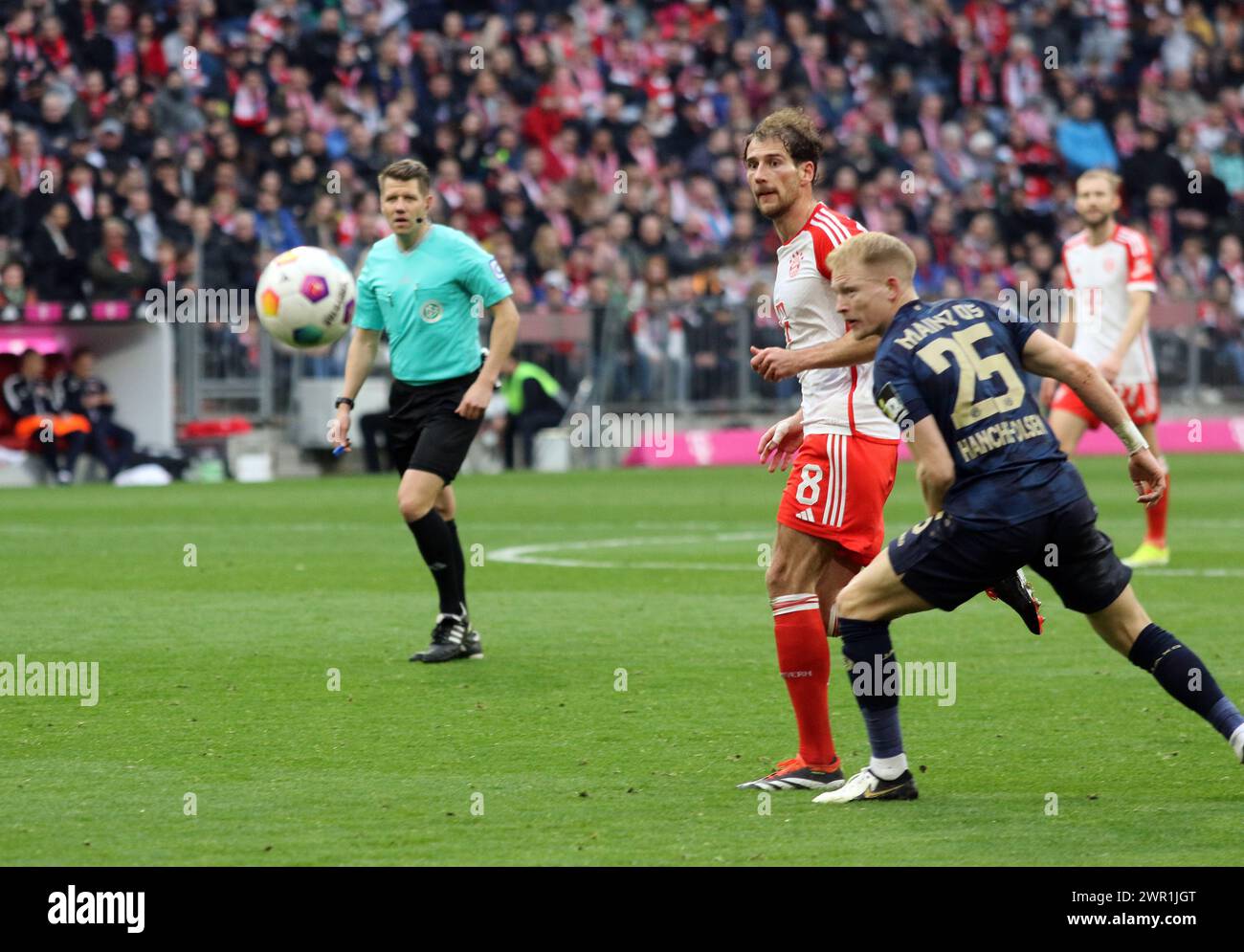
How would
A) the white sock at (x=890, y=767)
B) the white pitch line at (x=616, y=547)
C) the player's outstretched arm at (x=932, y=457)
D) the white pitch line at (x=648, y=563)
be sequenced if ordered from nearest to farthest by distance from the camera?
the player's outstretched arm at (x=932, y=457) < the white sock at (x=890, y=767) < the white pitch line at (x=648, y=563) < the white pitch line at (x=616, y=547)

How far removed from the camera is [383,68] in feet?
83.2

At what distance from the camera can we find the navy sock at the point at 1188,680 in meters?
5.91

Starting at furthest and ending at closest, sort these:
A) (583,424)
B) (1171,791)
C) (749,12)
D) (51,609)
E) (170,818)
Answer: (749,12), (583,424), (51,609), (1171,791), (170,818)

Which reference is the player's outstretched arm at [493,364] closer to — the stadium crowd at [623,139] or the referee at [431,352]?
the referee at [431,352]

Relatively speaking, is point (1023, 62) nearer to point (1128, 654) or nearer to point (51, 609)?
Answer: point (51, 609)

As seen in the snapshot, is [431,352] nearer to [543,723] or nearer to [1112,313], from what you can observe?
[543,723]

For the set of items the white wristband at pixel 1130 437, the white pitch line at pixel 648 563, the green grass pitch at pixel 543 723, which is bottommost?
the green grass pitch at pixel 543 723

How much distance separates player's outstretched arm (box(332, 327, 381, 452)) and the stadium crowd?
11.6 meters

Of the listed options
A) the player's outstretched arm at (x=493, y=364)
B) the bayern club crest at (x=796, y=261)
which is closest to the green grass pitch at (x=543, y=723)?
the player's outstretched arm at (x=493, y=364)

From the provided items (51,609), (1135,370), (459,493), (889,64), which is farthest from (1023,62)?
(51,609)

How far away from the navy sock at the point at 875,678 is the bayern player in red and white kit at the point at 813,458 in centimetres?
31

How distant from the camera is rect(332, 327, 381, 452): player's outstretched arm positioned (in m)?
9.18

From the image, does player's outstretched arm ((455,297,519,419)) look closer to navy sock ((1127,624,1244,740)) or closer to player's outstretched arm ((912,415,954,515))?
player's outstretched arm ((912,415,954,515))
